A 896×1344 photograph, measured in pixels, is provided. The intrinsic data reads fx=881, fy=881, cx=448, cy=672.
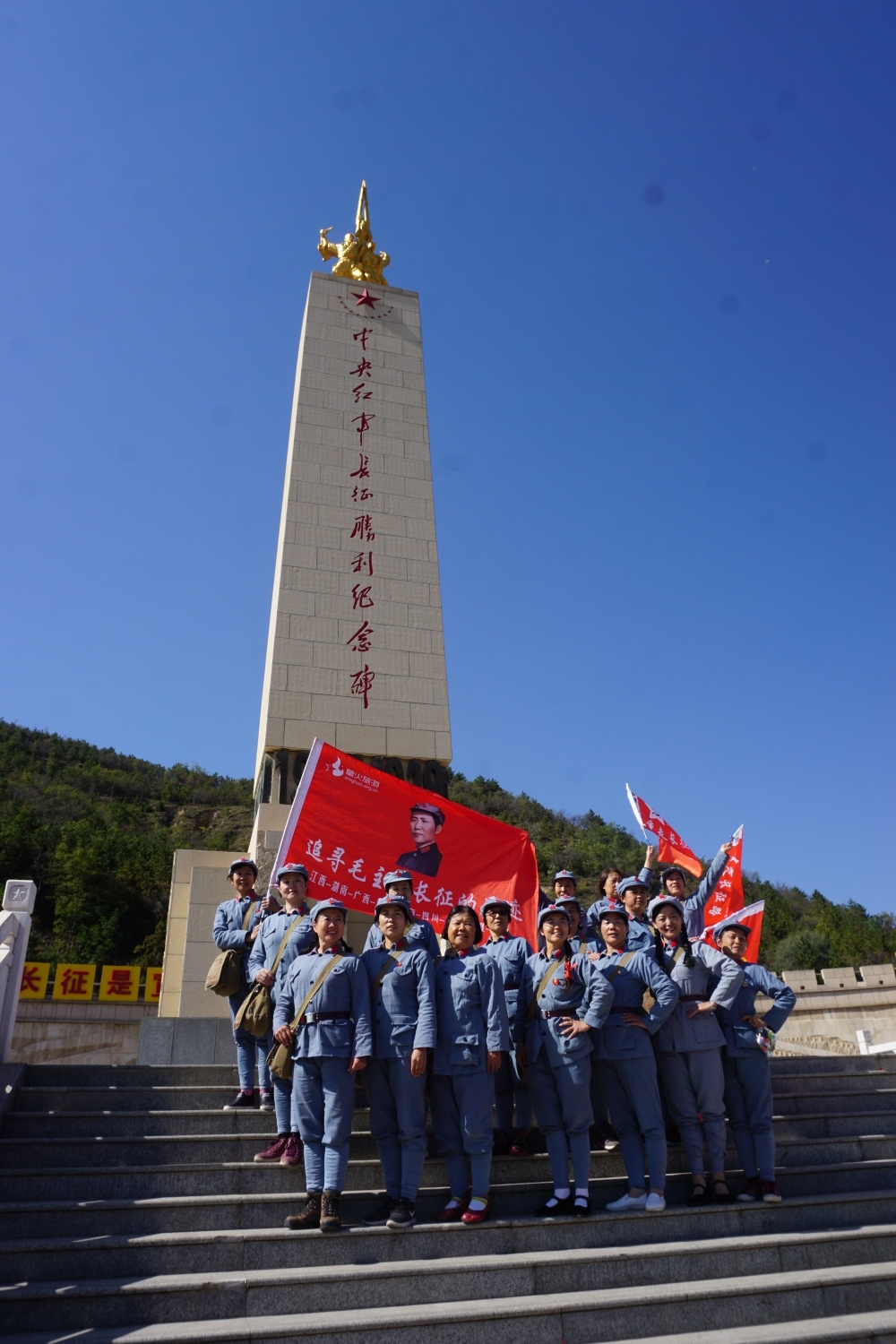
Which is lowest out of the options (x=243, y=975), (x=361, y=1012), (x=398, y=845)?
(x=361, y=1012)

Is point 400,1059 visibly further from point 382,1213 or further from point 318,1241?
point 318,1241

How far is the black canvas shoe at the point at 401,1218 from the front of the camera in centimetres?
331

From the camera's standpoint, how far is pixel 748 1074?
407 centimetres

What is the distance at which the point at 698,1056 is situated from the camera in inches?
158

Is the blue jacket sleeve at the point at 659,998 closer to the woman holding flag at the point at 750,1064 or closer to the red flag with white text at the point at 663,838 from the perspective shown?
the woman holding flag at the point at 750,1064

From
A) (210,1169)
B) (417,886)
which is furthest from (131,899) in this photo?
(210,1169)

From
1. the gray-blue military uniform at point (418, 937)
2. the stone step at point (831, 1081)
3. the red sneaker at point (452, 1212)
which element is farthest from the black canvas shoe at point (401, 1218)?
the stone step at point (831, 1081)

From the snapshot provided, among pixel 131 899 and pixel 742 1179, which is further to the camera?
pixel 131 899

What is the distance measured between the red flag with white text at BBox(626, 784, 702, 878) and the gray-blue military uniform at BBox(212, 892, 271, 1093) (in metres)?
2.65

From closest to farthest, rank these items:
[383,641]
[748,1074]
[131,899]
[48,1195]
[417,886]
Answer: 1. [48,1195]
2. [748,1074]
3. [417,886]
4. [383,641]
5. [131,899]

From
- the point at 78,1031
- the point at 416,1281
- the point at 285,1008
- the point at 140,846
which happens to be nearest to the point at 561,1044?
the point at 416,1281

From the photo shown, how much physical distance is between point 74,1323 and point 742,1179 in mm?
2898

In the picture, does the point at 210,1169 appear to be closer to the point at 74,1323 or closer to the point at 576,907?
the point at 74,1323

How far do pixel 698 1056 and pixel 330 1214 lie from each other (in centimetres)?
176
